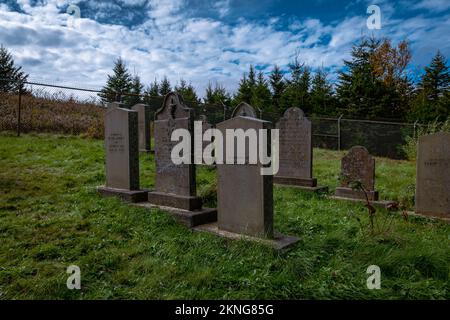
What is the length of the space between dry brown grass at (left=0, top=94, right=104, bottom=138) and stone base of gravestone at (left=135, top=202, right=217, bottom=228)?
9244 millimetres

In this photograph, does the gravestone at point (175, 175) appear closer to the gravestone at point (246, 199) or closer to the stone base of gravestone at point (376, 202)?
the gravestone at point (246, 199)

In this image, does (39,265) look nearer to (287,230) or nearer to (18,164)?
(287,230)

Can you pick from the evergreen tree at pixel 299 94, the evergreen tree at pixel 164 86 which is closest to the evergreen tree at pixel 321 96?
the evergreen tree at pixel 299 94

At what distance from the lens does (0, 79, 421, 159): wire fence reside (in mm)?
12227

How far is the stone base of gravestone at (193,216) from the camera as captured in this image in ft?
15.3

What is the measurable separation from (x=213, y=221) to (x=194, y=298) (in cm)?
212

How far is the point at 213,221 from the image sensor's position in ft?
16.3

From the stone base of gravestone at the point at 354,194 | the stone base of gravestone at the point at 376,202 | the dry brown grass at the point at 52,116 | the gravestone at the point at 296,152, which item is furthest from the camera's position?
the dry brown grass at the point at 52,116

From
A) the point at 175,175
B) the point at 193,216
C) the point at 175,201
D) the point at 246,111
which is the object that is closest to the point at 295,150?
the point at 246,111

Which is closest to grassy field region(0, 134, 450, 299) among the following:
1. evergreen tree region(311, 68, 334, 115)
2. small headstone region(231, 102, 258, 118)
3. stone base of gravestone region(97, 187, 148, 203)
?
stone base of gravestone region(97, 187, 148, 203)

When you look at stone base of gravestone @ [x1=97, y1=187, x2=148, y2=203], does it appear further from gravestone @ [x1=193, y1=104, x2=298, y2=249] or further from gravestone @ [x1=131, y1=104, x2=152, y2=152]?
gravestone @ [x1=131, y1=104, x2=152, y2=152]

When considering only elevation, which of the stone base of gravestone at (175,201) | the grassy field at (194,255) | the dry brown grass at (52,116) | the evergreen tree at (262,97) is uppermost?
the evergreen tree at (262,97)

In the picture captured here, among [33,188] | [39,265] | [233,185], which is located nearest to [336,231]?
[233,185]

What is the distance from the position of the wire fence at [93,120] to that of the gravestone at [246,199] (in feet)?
22.1
